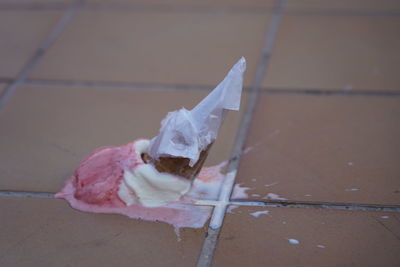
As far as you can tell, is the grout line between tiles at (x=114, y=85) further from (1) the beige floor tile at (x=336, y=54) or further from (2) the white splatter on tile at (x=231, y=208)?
(2) the white splatter on tile at (x=231, y=208)

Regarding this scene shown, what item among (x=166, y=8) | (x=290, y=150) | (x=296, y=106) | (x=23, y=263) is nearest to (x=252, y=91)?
(x=296, y=106)

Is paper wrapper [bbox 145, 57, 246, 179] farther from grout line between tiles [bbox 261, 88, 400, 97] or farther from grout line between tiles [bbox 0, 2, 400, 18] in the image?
grout line between tiles [bbox 0, 2, 400, 18]

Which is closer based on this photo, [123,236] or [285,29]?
[123,236]

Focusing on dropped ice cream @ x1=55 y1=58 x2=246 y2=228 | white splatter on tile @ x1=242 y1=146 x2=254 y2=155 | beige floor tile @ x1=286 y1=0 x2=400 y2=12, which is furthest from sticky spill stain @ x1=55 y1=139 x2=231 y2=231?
beige floor tile @ x1=286 y1=0 x2=400 y2=12

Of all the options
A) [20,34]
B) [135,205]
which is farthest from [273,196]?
[20,34]

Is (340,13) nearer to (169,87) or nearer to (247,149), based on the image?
(169,87)

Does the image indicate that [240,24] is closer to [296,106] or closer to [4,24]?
[296,106]
